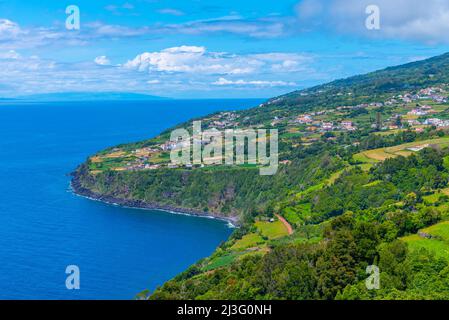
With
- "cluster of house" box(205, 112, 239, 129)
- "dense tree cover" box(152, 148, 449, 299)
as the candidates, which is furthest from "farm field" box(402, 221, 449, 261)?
"cluster of house" box(205, 112, 239, 129)

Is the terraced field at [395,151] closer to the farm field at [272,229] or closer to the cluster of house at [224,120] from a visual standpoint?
the farm field at [272,229]

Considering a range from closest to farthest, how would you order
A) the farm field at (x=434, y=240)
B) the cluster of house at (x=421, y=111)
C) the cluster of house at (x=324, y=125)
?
the farm field at (x=434, y=240) < the cluster of house at (x=324, y=125) < the cluster of house at (x=421, y=111)

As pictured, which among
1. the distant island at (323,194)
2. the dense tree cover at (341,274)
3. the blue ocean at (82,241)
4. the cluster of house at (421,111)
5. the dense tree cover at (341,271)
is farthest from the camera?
the cluster of house at (421,111)

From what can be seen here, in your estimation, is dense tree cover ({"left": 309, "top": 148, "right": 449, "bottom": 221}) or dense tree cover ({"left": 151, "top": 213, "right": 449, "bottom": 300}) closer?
dense tree cover ({"left": 151, "top": 213, "right": 449, "bottom": 300})

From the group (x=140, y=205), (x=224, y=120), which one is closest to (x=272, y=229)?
(x=140, y=205)

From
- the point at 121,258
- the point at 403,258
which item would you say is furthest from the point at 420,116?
the point at 403,258

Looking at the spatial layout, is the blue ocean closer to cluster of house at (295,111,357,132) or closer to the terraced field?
the terraced field

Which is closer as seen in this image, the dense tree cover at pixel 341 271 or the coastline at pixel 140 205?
the dense tree cover at pixel 341 271

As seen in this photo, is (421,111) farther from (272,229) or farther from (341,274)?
(341,274)

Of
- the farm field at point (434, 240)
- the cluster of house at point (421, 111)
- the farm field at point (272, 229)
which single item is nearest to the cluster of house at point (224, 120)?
the cluster of house at point (421, 111)
